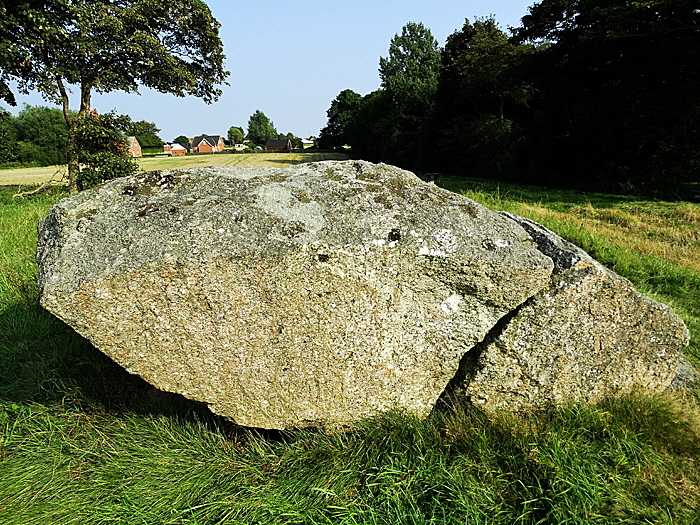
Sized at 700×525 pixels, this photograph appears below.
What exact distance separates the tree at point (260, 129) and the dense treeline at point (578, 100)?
108698 millimetres

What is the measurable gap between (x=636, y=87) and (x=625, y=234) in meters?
11.1

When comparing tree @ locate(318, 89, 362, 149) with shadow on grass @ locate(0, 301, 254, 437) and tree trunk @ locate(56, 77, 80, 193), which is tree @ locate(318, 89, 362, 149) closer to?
tree trunk @ locate(56, 77, 80, 193)

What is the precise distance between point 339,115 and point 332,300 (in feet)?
255

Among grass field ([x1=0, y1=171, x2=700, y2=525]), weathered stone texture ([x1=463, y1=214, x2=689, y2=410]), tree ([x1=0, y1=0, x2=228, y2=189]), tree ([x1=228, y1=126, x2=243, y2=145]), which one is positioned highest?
tree ([x1=228, y1=126, x2=243, y2=145])

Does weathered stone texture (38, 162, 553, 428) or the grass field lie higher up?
weathered stone texture (38, 162, 553, 428)

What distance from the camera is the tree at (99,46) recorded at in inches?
615

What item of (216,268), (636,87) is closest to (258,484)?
(216,268)

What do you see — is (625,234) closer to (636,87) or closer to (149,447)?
(149,447)

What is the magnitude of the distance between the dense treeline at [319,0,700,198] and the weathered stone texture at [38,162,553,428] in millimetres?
14011

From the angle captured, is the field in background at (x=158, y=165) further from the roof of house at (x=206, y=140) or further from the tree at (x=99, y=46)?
the roof of house at (x=206, y=140)

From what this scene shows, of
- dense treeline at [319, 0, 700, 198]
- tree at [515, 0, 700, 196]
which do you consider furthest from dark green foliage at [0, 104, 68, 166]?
tree at [515, 0, 700, 196]

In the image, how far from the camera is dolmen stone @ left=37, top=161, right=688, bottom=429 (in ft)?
7.99

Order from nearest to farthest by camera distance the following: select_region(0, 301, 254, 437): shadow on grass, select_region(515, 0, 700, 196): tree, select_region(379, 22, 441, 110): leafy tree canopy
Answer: select_region(0, 301, 254, 437): shadow on grass, select_region(515, 0, 700, 196): tree, select_region(379, 22, 441, 110): leafy tree canopy

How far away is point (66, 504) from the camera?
235 cm
